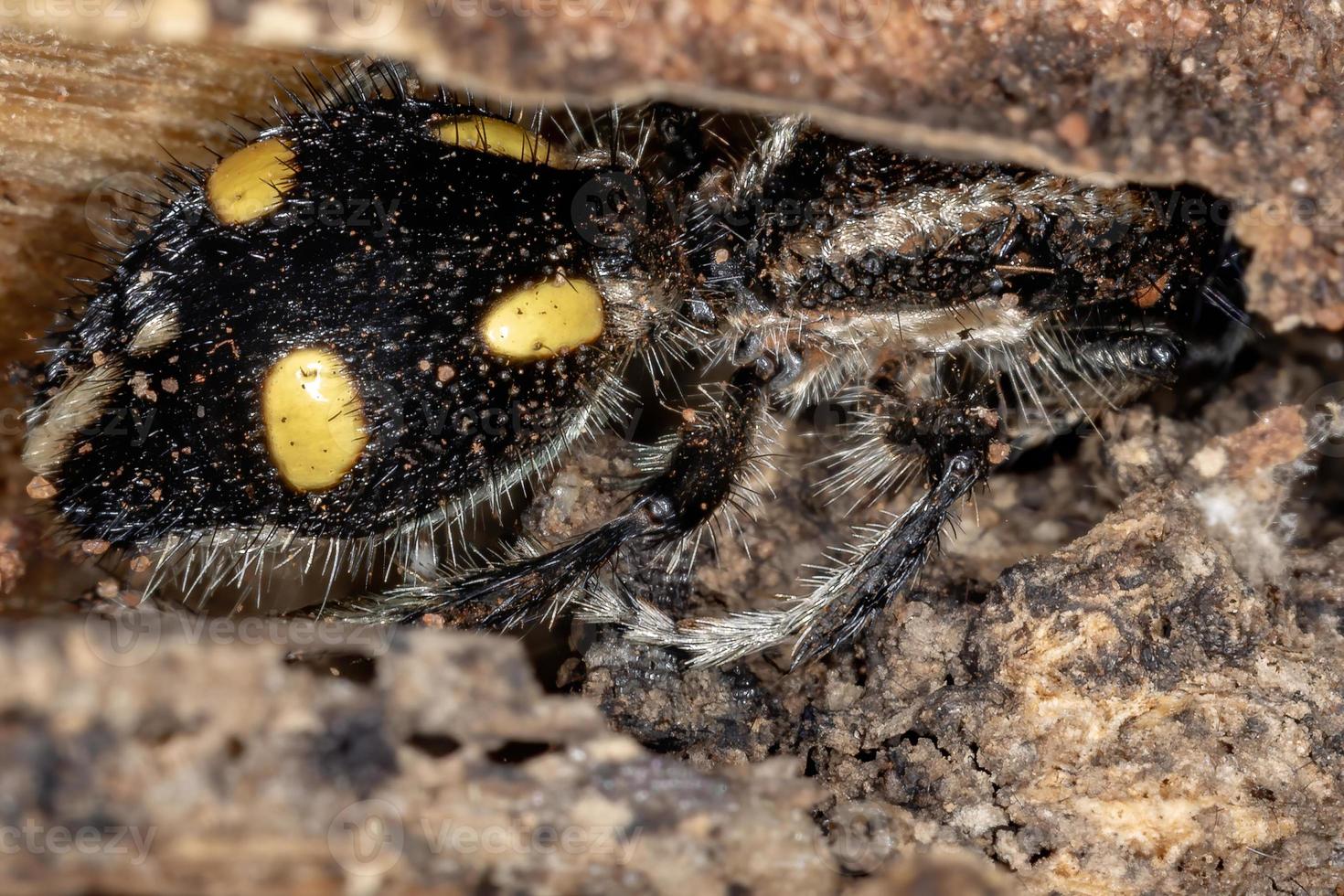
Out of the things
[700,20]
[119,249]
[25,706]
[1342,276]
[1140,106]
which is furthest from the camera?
[119,249]

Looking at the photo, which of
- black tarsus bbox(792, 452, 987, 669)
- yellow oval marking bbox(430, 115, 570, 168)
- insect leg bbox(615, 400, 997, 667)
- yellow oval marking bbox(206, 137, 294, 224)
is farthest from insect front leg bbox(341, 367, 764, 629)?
yellow oval marking bbox(206, 137, 294, 224)

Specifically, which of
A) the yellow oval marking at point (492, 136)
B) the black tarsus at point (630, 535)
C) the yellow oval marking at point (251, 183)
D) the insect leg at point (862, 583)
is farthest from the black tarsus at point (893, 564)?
the yellow oval marking at point (251, 183)

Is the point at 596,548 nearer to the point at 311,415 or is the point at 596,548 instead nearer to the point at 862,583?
the point at 862,583

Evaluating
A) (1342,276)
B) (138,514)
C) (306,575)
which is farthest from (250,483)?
(1342,276)

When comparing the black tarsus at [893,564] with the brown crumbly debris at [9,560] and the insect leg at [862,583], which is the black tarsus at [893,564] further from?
the brown crumbly debris at [9,560]

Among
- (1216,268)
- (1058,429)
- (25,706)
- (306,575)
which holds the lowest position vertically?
(306,575)

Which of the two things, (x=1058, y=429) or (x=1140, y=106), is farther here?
(x=1058, y=429)

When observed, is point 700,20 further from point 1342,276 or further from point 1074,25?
point 1342,276
